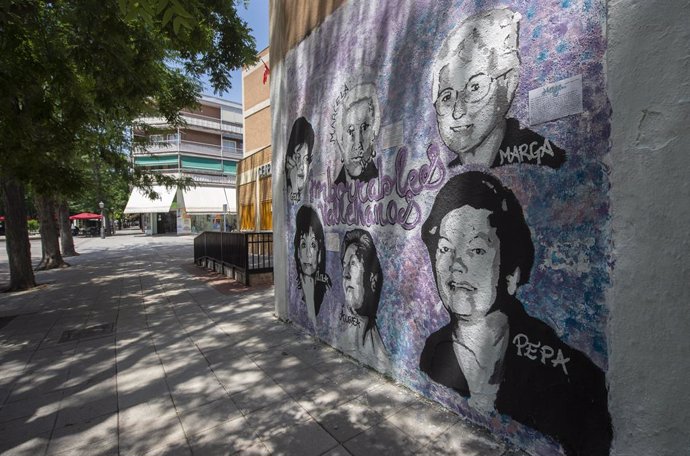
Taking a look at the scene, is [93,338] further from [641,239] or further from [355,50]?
[641,239]

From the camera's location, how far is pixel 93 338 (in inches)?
207

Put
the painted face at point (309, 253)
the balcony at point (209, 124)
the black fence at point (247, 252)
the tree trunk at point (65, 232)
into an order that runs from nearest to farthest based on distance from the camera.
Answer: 1. the painted face at point (309, 253)
2. the black fence at point (247, 252)
3. the tree trunk at point (65, 232)
4. the balcony at point (209, 124)

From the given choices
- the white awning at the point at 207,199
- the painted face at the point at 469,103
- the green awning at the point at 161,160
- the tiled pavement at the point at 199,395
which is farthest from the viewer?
the green awning at the point at 161,160

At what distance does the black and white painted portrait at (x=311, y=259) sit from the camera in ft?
15.3

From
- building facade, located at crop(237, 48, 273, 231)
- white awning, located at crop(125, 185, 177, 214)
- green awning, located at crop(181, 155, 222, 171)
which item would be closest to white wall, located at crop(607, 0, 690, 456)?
building facade, located at crop(237, 48, 273, 231)

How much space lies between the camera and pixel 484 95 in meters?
2.55

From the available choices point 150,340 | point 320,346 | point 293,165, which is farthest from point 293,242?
point 150,340

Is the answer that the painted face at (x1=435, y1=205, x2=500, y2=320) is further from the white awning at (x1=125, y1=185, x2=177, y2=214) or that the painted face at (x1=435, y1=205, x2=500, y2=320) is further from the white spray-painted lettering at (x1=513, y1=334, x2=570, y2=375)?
the white awning at (x1=125, y1=185, x2=177, y2=214)

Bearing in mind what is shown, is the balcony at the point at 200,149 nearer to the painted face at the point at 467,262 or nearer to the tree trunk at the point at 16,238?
the tree trunk at the point at 16,238

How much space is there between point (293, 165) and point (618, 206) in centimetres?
419

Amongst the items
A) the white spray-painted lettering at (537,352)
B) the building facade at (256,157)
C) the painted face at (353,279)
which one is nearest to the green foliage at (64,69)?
the painted face at (353,279)

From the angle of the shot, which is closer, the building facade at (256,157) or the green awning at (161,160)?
the building facade at (256,157)

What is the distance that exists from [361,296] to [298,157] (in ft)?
7.84

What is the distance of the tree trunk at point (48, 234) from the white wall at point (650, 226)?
1662 cm
